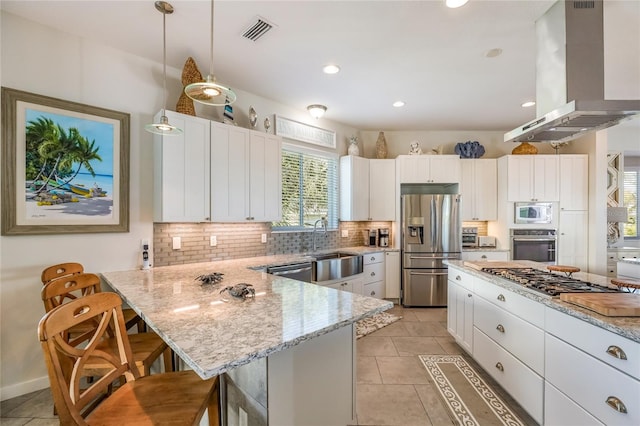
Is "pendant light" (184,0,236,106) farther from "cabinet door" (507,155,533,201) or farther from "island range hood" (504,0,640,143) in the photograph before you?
"cabinet door" (507,155,533,201)

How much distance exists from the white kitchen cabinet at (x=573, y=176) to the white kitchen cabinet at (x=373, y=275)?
3005 mm

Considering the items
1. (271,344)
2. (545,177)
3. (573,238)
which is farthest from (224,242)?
(573,238)

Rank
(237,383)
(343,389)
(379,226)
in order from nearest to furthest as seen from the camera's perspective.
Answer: (237,383)
(343,389)
(379,226)

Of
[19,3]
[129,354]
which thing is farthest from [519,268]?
[19,3]

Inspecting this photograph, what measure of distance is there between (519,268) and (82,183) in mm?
3874

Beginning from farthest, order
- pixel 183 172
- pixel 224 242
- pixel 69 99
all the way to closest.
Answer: pixel 224 242, pixel 183 172, pixel 69 99

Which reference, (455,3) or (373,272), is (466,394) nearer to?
(373,272)

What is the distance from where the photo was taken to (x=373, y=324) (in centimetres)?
381

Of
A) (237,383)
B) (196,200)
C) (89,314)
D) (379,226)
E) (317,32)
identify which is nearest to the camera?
(89,314)

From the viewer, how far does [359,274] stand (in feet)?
14.0

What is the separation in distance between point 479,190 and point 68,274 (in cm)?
546

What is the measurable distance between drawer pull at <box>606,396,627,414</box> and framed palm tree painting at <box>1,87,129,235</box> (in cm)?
351

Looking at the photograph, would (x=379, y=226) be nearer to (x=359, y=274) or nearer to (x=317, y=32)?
(x=359, y=274)

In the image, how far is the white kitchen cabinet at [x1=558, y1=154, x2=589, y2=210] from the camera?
459 centimetres
